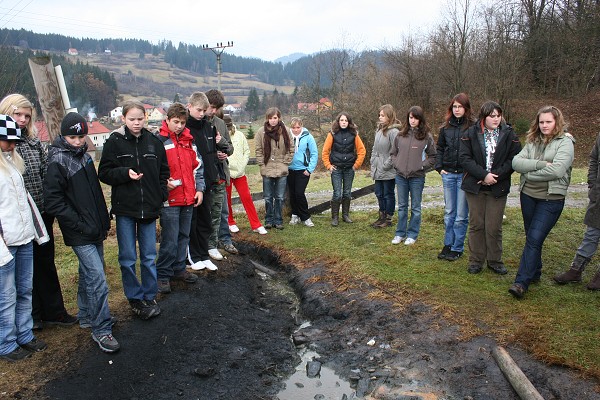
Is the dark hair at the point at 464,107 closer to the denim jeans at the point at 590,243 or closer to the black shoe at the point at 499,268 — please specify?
the black shoe at the point at 499,268

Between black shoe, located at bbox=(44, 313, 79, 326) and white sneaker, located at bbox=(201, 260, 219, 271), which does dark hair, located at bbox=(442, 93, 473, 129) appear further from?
black shoe, located at bbox=(44, 313, 79, 326)

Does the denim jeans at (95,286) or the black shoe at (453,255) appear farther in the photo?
the black shoe at (453,255)

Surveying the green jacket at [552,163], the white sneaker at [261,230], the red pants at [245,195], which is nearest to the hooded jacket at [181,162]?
the red pants at [245,195]

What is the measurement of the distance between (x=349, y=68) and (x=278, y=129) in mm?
26343

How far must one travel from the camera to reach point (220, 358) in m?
4.60

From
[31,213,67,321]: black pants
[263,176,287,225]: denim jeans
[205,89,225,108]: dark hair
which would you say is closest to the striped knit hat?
[31,213,67,321]: black pants

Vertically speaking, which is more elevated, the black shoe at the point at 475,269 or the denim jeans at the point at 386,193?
the denim jeans at the point at 386,193

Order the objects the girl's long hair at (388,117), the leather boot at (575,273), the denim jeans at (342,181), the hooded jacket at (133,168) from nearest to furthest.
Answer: the hooded jacket at (133,168), the leather boot at (575,273), the girl's long hair at (388,117), the denim jeans at (342,181)

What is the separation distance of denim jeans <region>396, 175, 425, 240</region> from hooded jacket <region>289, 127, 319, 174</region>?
5.84ft

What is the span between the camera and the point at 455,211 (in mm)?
6590

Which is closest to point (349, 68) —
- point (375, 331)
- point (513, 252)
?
point (513, 252)

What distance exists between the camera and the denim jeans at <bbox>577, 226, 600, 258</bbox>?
18.3 feet

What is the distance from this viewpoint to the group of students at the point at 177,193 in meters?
4.27

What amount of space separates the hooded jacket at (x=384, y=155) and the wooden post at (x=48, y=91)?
5117 millimetres
